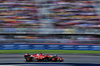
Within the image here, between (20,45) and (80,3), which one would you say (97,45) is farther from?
(20,45)

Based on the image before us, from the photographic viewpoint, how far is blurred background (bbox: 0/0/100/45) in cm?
1675

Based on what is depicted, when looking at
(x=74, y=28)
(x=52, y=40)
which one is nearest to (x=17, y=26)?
(x=52, y=40)

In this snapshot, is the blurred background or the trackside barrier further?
the blurred background

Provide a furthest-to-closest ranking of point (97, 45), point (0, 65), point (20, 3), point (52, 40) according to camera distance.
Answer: point (20, 3) < point (52, 40) < point (97, 45) < point (0, 65)

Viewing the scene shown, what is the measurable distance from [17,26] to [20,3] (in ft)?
6.49

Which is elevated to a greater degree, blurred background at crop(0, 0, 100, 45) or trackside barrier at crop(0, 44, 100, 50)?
blurred background at crop(0, 0, 100, 45)

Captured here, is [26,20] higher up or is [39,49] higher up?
[26,20]

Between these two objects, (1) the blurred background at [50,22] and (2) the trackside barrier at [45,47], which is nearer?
(2) the trackside barrier at [45,47]

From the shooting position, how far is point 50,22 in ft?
56.4

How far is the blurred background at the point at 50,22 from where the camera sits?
16750 mm

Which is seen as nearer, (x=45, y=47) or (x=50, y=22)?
(x=45, y=47)

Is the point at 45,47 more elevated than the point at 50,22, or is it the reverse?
the point at 50,22

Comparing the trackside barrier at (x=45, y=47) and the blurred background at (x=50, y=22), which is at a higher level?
the blurred background at (x=50, y=22)

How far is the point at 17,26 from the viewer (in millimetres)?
17438
